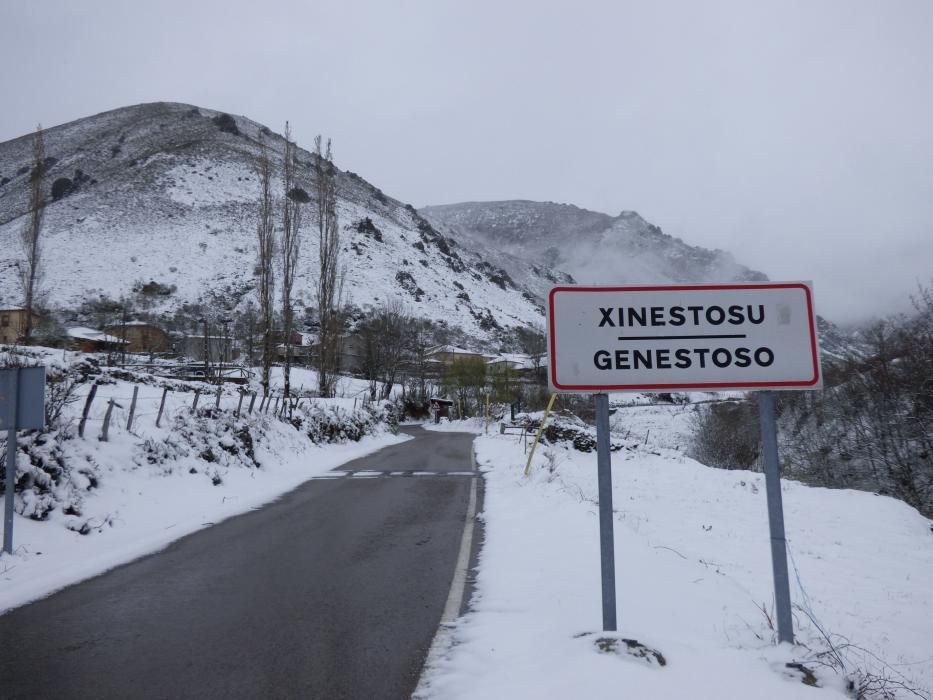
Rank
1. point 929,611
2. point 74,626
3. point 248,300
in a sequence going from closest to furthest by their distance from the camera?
point 74,626 < point 929,611 < point 248,300

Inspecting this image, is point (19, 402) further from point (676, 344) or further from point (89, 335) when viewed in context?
point (89, 335)

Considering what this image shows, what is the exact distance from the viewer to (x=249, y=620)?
4.22 m

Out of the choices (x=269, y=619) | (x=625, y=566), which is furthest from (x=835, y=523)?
(x=269, y=619)

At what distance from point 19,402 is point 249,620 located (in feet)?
12.9

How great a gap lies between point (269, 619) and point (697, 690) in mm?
2960

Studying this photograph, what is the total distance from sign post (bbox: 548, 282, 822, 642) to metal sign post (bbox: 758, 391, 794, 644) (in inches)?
0.4

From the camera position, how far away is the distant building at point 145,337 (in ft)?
183

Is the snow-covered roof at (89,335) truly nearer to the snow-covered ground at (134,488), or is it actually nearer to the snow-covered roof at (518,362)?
the snow-covered roof at (518,362)

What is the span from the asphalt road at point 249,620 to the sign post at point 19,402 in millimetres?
1734

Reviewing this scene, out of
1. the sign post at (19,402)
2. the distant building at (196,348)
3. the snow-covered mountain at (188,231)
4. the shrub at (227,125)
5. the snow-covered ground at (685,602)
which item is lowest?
the snow-covered ground at (685,602)

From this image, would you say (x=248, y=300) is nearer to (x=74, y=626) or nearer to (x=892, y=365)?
(x=892, y=365)

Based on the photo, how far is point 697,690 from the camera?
9.25 feet

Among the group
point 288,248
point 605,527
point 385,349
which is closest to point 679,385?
point 605,527

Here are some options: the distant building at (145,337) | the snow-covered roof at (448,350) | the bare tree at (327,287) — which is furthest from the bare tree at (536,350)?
the distant building at (145,337)
